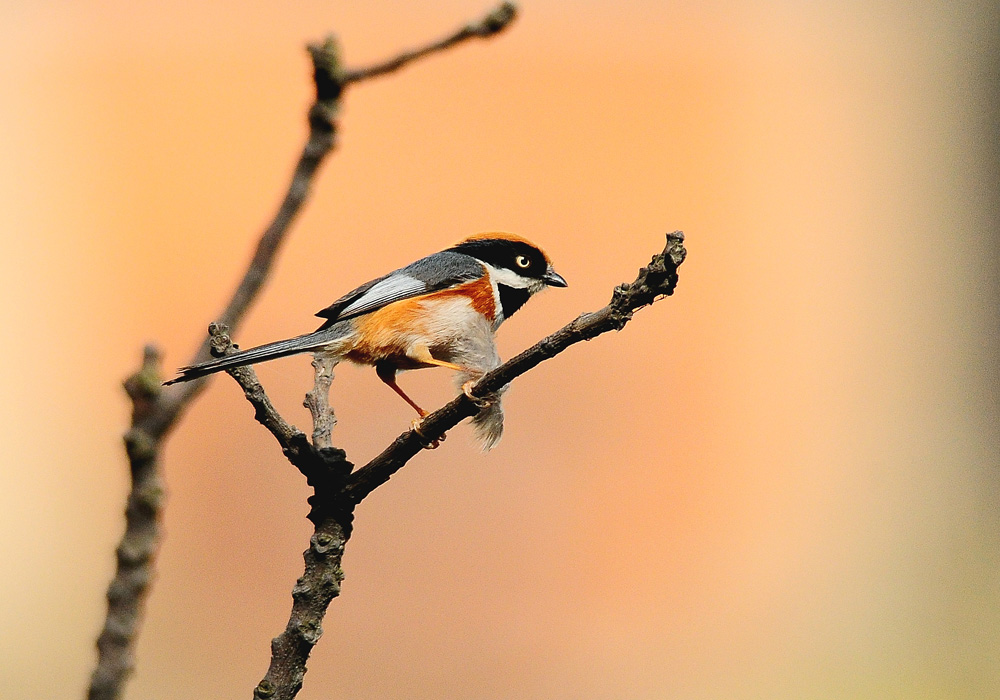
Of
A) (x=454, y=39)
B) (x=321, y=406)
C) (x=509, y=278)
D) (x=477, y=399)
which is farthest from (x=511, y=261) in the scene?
(x=454, y=39)

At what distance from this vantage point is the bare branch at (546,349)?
53.0 inches

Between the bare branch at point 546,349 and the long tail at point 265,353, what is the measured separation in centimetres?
31

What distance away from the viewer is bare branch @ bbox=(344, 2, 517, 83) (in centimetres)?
96

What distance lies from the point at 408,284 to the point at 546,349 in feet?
3.62

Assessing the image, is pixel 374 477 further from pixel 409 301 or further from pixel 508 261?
pixel 508 261

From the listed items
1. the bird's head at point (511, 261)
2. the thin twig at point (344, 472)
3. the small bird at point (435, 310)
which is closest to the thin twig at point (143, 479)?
the thin twig at point (344, 472)

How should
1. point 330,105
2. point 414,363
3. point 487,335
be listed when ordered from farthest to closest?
point 414,363, point 487,335, point 330,105

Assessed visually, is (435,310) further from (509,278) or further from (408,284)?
(509,278)

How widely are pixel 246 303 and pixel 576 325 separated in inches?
21.9

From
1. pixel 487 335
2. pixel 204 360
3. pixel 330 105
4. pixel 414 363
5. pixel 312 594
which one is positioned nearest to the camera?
pixel 330 105

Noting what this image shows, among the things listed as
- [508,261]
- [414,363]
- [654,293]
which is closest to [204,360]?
[654,293]

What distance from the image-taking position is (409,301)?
2398mm

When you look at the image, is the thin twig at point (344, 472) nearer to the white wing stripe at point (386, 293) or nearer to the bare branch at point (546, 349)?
the bare branch at point (546, 349)

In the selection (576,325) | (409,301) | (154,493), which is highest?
(409,301)
